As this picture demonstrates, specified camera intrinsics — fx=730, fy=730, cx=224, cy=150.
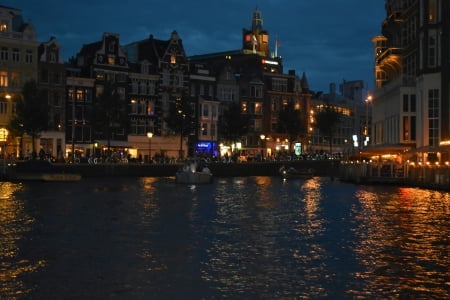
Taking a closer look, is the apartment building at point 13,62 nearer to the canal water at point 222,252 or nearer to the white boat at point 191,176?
the white boat at point 191,176

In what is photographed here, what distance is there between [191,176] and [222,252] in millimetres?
50271

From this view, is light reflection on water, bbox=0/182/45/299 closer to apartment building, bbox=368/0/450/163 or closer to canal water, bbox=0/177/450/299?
canal water, bbox=0/177/450/299

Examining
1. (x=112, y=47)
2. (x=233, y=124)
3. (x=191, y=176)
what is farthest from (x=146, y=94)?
(x=191, y=176)

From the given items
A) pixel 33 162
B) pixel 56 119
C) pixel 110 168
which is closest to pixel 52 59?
pixel 56 119

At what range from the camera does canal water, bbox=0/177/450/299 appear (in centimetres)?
1816

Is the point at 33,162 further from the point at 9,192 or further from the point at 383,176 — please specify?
the point at 383,176

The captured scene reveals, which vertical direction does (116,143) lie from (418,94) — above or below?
below

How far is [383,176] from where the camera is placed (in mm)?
77312

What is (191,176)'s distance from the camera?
2918 inches

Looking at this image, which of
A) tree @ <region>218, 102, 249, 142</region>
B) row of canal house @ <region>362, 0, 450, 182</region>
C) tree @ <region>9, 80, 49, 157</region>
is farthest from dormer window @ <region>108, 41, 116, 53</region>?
row of canal house @ <region>362, 0, 450, 182</region>

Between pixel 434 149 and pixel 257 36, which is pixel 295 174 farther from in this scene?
pixel 257 36

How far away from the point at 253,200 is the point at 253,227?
682 inches

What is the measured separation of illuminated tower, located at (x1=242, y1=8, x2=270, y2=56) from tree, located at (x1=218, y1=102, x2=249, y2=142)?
5402 cm

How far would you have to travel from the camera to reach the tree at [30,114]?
8644 cm
